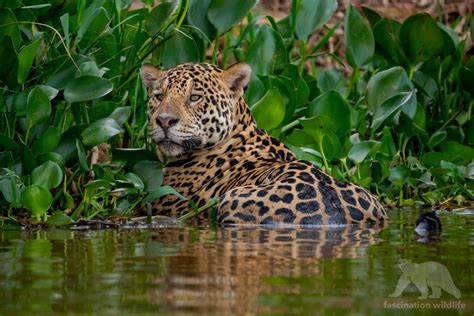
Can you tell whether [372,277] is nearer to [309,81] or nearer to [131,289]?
[131,289]

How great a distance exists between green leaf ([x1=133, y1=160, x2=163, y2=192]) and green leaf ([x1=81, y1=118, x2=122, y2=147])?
497 millimetres

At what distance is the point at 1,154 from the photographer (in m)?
8.95

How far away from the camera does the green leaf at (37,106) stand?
28.5 feet

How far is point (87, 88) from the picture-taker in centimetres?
891

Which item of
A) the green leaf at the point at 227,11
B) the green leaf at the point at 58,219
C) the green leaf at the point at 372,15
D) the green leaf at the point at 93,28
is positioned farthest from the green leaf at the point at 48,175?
the green leaf at the point at 372,15

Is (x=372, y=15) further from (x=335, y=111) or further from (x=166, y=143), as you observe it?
(x=166, y=143)

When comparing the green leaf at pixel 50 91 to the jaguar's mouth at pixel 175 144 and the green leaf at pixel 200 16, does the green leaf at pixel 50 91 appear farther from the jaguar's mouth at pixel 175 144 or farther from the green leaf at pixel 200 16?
the green leaf at pixel 200 16

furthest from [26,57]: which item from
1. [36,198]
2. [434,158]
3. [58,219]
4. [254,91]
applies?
[434,158]

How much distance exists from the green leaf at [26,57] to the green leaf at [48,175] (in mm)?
692

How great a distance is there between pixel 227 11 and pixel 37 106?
256 centimetres

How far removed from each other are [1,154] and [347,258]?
3.20 m

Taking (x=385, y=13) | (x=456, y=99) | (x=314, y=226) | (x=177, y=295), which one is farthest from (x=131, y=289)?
(x=385, y=13)

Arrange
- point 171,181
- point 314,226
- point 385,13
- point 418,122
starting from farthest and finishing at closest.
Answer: point 385,13 → point 418,122 → point 171,181 → point 314,226

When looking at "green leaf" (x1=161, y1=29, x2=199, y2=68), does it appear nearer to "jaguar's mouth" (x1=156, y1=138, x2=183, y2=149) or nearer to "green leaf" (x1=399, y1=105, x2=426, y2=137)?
"jaguar's mouth" (x1=156, y1=138, x2=183, y2=149)
